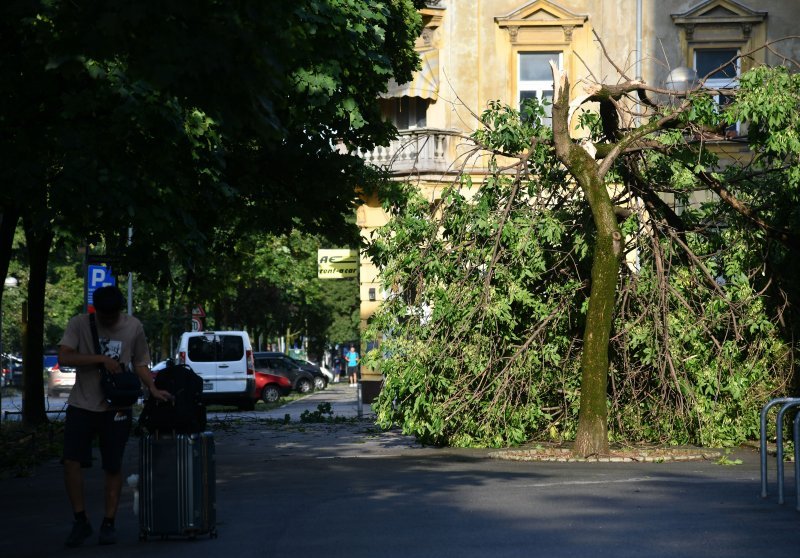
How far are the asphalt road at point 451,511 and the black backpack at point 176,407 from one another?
80cm

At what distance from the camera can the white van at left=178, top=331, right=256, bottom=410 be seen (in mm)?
36312

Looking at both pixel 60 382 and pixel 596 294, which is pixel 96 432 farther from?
pixel 60 382

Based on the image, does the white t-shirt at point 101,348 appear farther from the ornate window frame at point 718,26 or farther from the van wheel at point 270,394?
the van wheel at point 270,394

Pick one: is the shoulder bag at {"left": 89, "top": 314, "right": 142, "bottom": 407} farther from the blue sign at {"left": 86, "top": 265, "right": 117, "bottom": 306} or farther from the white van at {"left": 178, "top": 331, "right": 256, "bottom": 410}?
the white van at {"left": 178, "top": 331, "right": 256, "bottom": 410}

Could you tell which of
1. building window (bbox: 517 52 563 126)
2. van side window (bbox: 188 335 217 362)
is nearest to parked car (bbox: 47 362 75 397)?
van side window (bbox: 188 335 217 362)

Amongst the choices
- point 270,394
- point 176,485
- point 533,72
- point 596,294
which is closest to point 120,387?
point 176,485

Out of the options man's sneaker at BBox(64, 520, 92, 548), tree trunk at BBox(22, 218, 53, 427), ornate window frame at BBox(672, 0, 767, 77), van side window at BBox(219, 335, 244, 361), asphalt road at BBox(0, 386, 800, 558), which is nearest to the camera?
asphalt road at BBox(0, 386, 800, 558)

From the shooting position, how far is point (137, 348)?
993cm

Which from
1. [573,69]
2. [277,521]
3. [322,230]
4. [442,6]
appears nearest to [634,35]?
[573,69]

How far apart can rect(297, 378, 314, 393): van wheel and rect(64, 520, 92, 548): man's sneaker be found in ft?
148

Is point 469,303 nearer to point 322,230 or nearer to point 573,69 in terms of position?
point 322,230

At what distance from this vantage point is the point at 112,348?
9766 millimetres

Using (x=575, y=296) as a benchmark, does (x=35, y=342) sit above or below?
below

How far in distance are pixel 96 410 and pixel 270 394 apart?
Answer: 34665mm
